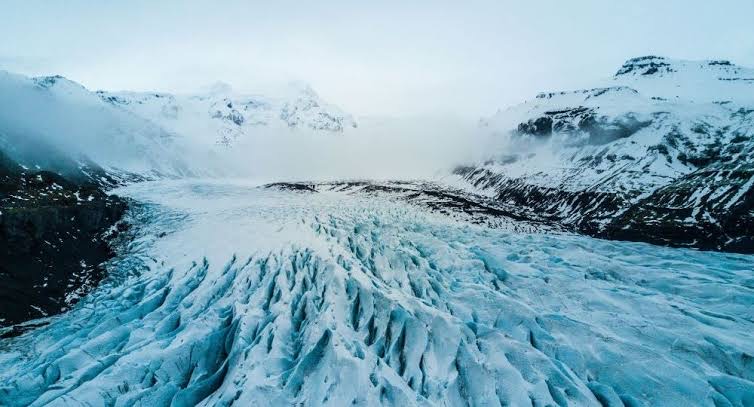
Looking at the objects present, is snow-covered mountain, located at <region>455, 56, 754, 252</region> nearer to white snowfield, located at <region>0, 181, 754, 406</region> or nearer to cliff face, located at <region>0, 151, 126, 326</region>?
white snowfield, located at <region>0, 181, 754, 406</region>

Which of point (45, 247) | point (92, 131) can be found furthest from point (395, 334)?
point (92, 131)

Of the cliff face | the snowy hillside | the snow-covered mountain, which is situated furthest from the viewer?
the snowy hillside

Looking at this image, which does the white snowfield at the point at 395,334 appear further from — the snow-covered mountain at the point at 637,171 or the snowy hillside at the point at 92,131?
the snowy hillside at the point at 92,131

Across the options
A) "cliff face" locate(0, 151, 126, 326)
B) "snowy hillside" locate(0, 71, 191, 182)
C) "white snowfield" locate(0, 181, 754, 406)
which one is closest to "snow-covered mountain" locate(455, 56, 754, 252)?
"white snowfield" locate(0, 181, 754, 406)

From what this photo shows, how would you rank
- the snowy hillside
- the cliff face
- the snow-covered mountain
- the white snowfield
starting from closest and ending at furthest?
the white snowfield
the cliff face
the snow-covered mountain
the snowy hillside

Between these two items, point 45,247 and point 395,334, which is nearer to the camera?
point 395,334

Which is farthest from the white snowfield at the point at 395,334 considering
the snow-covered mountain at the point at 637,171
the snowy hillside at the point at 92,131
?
the snowy hillside at the point at 92,131

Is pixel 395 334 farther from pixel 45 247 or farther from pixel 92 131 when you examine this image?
pixel 92 131
